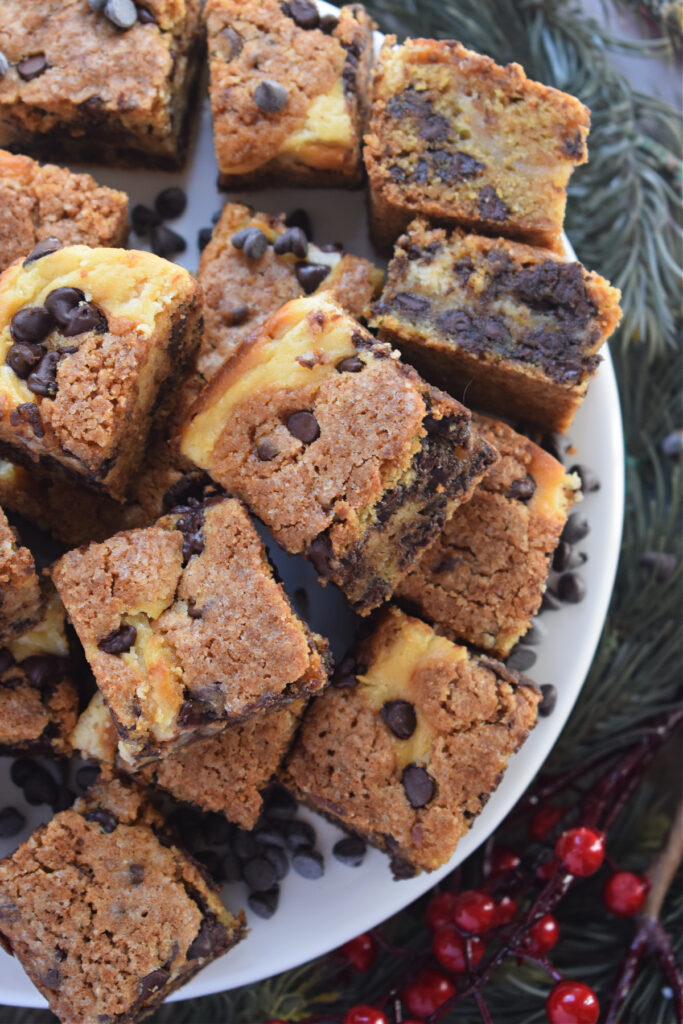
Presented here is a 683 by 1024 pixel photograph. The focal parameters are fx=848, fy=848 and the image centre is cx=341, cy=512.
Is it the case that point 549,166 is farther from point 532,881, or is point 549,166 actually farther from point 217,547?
point 532,881

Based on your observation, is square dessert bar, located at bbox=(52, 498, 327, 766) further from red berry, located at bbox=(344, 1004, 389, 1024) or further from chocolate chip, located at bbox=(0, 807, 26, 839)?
red berry, located at bbox=(344, 1004, 389, 1024)

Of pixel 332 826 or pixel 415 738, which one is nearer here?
pixel 415 738

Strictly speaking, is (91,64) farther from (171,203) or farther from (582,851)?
(582,851)

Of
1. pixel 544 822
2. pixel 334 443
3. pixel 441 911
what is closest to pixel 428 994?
pixel 441 911

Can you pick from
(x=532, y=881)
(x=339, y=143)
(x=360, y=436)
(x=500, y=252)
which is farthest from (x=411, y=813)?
(x=339, y=143)

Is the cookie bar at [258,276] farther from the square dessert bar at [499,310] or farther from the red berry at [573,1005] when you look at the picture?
the red berry at [573,1005]

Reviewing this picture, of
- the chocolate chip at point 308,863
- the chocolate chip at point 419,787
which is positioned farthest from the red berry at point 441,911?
the chocolate chip at point 419,787
